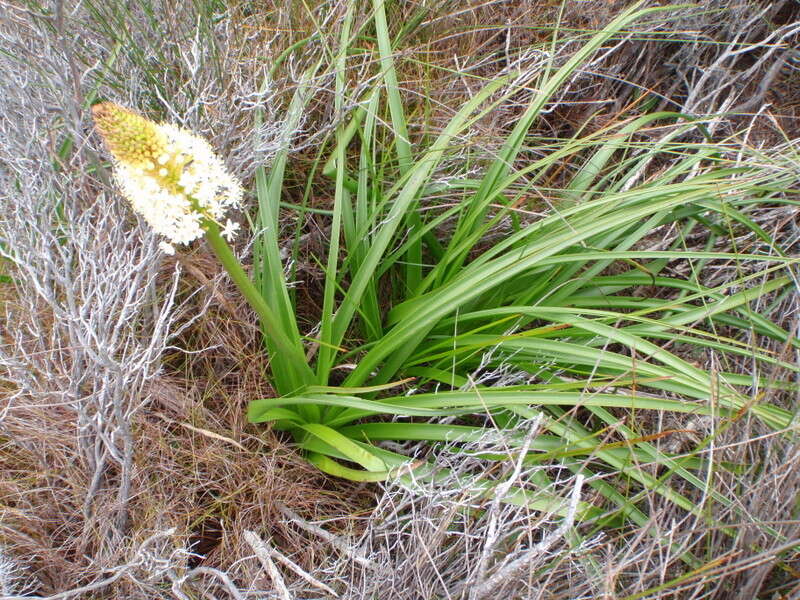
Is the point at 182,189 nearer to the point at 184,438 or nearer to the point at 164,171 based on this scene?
the point at 164,171

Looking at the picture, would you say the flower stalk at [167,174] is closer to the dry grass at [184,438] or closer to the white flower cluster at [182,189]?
the white flower cluster at [182,189]

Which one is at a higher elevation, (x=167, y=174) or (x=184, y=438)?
(x=167, y=174)

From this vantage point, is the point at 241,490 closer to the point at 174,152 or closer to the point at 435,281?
the point at 435,281

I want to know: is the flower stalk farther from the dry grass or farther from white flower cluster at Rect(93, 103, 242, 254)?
the dry grass

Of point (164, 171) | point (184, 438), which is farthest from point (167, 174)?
point (184, 438)

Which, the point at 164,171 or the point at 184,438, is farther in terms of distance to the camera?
the point at 184,438

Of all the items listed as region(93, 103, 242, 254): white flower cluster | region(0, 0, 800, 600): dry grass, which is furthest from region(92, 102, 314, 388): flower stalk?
region(0, 0, 800, 600): dry grass
